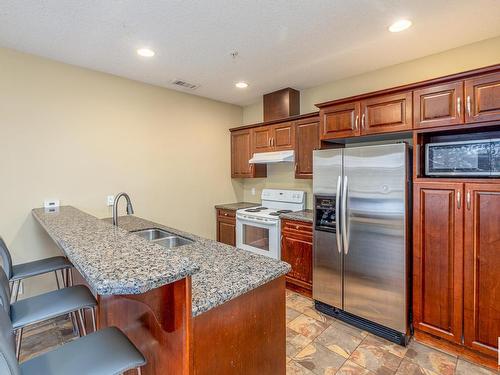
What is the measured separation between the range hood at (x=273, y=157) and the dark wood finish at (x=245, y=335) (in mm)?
2342

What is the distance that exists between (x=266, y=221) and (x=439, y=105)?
2.14m

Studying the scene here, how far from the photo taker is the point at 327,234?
277 cm

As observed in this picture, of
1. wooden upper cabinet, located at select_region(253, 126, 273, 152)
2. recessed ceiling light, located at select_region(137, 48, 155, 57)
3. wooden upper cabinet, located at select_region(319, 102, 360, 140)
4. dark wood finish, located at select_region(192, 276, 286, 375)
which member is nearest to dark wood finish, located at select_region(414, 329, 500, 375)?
dark wood finish, located at select_region(192, 276, 286, 375)

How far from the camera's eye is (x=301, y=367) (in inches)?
80.7

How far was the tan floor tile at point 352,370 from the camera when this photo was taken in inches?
77.7

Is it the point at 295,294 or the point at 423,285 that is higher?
the point at 423,285

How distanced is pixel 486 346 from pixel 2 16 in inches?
173

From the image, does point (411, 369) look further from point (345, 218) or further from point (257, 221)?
point (257, 221)

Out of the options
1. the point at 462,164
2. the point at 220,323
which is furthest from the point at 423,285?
the point at 220,323

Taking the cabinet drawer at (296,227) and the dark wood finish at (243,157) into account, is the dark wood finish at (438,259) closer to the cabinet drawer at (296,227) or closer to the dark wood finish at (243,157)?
the cabinet drawer at (296,227)

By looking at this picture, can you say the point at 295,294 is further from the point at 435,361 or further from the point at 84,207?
the point at 84,207

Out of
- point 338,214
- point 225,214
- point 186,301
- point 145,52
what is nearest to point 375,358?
point 338,214

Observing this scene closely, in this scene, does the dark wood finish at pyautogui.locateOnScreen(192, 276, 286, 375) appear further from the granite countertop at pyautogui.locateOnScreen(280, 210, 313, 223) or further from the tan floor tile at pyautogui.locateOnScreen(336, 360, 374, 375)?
the granite countertop at pyautogui.locateOnScreen(280, 210, 313, 223)

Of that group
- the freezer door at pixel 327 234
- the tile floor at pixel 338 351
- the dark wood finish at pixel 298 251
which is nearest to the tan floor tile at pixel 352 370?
the tile floor at pixel 338 351
